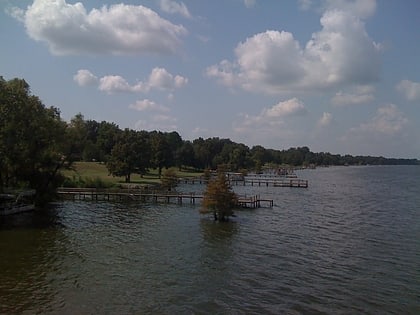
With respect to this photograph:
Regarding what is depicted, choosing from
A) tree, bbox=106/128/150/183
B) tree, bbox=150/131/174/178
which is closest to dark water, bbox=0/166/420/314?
tree, bbox=106/128/150/183

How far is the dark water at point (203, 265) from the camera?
80.2ft

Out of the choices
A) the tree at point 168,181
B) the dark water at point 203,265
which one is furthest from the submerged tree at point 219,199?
the tree at point 168,181

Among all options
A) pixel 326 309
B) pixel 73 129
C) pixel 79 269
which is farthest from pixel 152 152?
pixel 326 309

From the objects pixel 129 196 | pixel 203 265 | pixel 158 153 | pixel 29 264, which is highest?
pixel 158 153

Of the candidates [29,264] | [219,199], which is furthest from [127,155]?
[29,264]

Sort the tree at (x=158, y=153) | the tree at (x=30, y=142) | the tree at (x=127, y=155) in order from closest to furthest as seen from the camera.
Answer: the tree at (x=30, y=142) → the tree at (x=127, y=155) → the tree at (x=158, y=153)

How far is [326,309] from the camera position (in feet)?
79.7

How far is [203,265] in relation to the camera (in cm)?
3244

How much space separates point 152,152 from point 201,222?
256ft

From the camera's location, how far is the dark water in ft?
80.2

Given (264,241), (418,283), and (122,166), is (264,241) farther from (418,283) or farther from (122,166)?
(122,166)

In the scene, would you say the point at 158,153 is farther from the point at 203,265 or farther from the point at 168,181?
the point at 203,265

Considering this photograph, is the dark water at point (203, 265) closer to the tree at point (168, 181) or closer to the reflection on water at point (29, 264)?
the reflection on water at point (29, 264)

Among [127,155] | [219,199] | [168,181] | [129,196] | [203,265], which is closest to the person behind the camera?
[203,265]
